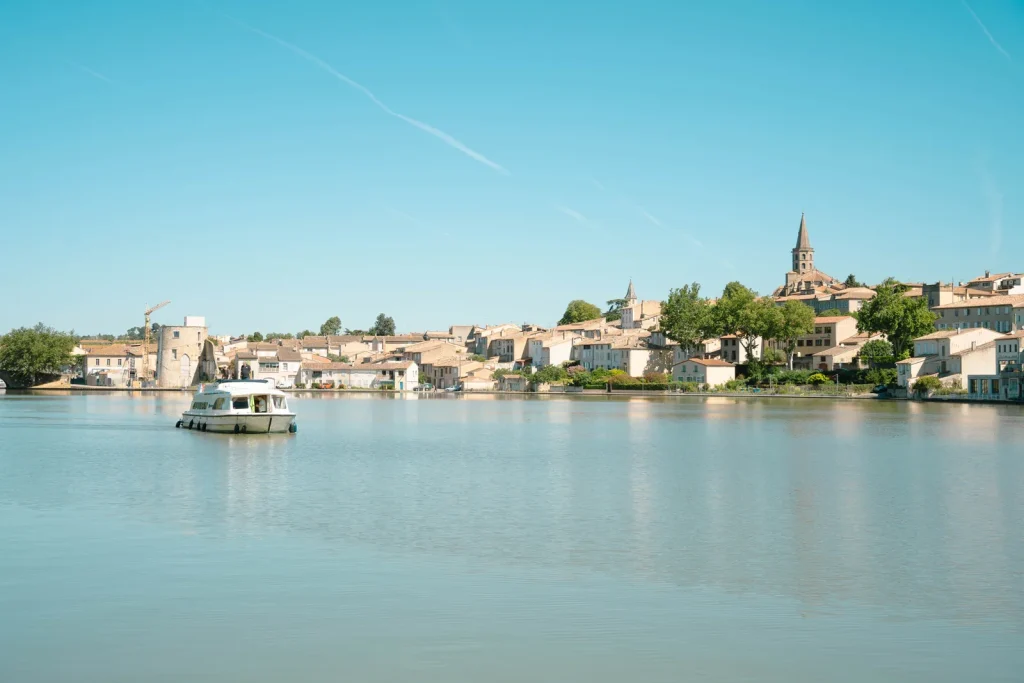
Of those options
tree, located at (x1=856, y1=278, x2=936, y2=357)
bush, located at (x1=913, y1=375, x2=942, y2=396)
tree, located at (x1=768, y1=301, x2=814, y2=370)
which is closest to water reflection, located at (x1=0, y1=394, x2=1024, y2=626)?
bush, located at (x1=913, y1=375, x2=942, y2=396)

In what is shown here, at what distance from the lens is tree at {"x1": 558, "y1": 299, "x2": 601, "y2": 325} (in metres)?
158

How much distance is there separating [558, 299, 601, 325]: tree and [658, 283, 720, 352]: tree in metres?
50.7

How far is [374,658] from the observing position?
9.89m

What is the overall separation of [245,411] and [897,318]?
210 feet

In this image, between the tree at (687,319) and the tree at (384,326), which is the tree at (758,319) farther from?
the tree at (384,326)

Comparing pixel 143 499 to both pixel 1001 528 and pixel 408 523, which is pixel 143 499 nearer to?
pixel 408 523

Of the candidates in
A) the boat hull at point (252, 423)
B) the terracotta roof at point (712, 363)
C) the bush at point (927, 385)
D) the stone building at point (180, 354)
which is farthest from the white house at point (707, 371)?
the boat hull at point (252, 423)

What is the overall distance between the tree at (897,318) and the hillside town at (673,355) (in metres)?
0.23

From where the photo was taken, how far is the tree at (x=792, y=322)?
320 ft

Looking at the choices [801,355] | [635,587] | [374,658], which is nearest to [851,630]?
[635,587]

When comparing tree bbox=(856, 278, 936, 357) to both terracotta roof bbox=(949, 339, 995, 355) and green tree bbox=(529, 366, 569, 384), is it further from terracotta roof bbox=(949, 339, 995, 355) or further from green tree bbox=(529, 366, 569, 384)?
green tree bbox=(529, 366, 569, 384)

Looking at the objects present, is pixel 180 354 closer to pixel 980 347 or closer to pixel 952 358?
pixel 952 358

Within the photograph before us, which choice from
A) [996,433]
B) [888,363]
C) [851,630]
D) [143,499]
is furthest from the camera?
[888,363]

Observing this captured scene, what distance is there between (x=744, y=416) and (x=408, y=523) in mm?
44314
